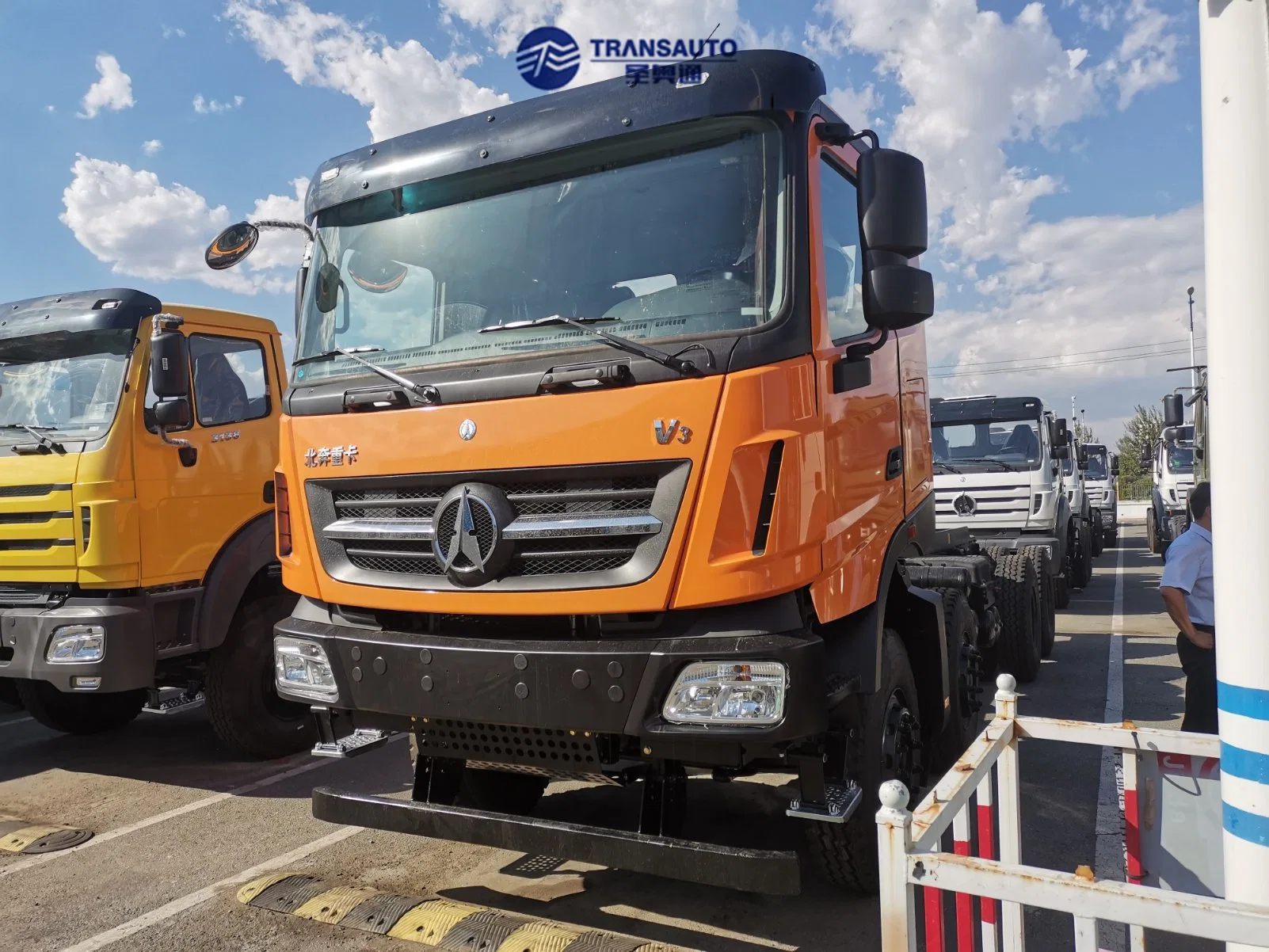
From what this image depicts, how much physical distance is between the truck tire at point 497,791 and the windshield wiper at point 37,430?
8.81 feet

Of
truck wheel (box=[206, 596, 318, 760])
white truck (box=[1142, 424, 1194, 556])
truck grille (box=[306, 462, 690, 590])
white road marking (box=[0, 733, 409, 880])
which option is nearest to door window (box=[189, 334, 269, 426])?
truck wheel (box=[206, 596, 318, 760])

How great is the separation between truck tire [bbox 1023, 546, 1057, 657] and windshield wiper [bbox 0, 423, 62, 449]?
6.78 metres

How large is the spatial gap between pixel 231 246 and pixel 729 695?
146 inches

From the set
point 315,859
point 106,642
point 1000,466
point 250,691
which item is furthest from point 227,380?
point 1000,466

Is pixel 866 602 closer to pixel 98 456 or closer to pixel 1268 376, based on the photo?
pixel 1268 376

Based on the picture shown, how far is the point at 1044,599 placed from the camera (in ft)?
27.3

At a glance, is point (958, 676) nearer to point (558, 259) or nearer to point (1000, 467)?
point (558, 259)

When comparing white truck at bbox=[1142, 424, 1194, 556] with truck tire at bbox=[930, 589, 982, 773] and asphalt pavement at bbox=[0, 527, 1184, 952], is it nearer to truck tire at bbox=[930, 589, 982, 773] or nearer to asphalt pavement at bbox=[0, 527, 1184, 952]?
asphalt pavement at bbox=[0, 527, 1184, 952]

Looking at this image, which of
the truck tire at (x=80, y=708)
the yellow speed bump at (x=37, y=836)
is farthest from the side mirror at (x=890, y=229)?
the truck tire at (x=80, y=708)

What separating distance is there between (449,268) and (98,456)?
8.86 ft

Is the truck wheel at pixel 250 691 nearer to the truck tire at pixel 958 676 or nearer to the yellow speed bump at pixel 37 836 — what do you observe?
the yellow speed bump at pixel 37 836

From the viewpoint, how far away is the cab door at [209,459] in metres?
5.34

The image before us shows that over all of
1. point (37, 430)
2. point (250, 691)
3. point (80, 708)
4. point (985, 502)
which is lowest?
point (80, 708)

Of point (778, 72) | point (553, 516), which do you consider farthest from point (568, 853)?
point (778, 72)
